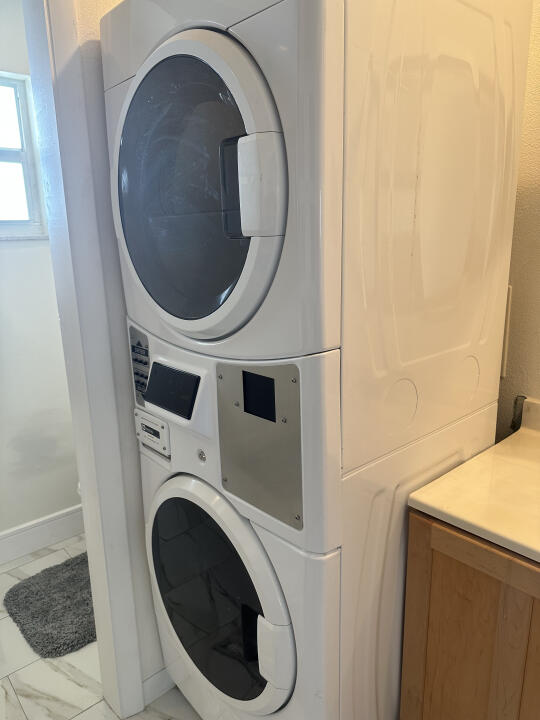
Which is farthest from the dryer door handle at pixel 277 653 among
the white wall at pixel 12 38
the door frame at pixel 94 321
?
the white wall at pixel 12 38

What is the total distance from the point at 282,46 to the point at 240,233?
0.87 feet

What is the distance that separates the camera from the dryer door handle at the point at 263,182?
74 cm

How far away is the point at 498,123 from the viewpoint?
1025 mm

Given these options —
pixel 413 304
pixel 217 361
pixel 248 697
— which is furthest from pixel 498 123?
pixel 248 697

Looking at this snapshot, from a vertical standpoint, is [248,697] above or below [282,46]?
below

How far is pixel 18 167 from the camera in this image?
6.97 ft

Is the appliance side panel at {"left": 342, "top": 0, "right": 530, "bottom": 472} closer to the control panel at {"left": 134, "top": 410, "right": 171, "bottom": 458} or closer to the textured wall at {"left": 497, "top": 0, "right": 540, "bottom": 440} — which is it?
the textured wall at {"left": 497, "top": 0, "right": 540, "bottom": 440}

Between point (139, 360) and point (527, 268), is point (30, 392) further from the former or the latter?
point (527, 268)

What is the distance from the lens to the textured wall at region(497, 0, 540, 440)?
1.23 meters

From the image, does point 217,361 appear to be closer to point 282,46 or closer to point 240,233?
point 240,233

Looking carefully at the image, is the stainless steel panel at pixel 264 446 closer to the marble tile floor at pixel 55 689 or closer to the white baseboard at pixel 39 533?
the marble tile floor at pixel 55 689

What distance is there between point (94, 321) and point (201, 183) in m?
0.49

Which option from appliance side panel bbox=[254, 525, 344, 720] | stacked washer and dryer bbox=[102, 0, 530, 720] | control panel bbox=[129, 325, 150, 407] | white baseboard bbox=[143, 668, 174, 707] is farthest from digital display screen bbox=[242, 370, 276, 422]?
white baseboard bbox=[143, 668, 174, 707]

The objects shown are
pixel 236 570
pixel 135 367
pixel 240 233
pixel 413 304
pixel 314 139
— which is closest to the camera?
pixel 314 139
